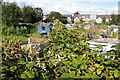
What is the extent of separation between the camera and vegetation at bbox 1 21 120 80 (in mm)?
868

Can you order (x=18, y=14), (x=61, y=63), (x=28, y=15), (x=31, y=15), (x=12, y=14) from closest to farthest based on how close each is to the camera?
(x=61, y=63), (x=18, y=14), (x=12, y=14), (x=28, y=15), (x=31, y=15)

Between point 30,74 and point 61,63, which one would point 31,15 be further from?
point 30,74

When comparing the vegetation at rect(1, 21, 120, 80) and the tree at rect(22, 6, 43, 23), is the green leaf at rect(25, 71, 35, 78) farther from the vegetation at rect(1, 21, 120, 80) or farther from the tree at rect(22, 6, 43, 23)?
the tree at rect(22, 6, 43, 23)

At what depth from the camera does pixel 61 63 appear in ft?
3.21

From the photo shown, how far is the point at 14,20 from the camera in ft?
54.6

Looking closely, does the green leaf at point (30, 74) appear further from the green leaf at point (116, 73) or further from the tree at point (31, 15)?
the tree at point (31, 15)

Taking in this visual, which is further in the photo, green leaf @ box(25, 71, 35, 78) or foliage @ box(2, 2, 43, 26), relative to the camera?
foliage @ box(2, 2, 43, 26)

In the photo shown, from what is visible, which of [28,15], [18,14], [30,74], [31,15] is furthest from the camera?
[31,15]

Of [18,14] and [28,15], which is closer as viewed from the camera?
[18,14]

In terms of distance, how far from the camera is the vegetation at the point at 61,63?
87 cm

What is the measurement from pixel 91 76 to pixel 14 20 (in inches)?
637

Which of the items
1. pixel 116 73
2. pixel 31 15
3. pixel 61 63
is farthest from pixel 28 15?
pixel 116 73

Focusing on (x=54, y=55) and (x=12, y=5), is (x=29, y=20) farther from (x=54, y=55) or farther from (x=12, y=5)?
(x=54, y=55)

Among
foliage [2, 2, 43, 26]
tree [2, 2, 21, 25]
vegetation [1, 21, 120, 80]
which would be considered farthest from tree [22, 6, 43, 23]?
vegetation [1, 21, 120, 80]
